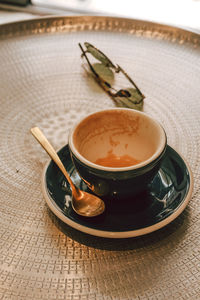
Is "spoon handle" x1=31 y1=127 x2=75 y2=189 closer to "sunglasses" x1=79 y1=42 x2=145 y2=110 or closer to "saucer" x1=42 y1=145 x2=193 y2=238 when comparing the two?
"saucer" x1=42 y1=145 x2=193 y2=238

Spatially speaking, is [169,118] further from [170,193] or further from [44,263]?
[44,263]

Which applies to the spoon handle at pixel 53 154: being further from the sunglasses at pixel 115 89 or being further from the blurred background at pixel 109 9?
the blurred background at pixel 109 9

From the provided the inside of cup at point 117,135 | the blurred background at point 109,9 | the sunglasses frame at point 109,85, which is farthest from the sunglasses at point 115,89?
the blurred background at point 109,9

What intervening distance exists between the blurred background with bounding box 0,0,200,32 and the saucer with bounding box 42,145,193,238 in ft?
2.76

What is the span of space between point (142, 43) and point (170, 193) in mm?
493

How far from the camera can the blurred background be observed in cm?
119

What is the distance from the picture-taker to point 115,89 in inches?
27.1

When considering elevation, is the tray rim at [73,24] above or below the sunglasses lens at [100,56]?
above

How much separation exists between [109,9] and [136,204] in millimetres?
1011

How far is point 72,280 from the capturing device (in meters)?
0.37

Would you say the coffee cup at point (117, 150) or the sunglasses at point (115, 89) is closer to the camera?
the coffee cup at point (117, 150)

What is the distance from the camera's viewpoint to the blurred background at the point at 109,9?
1.19 metres

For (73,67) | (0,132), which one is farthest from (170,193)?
(73,67)

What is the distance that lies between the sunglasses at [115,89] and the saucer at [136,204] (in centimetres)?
17
